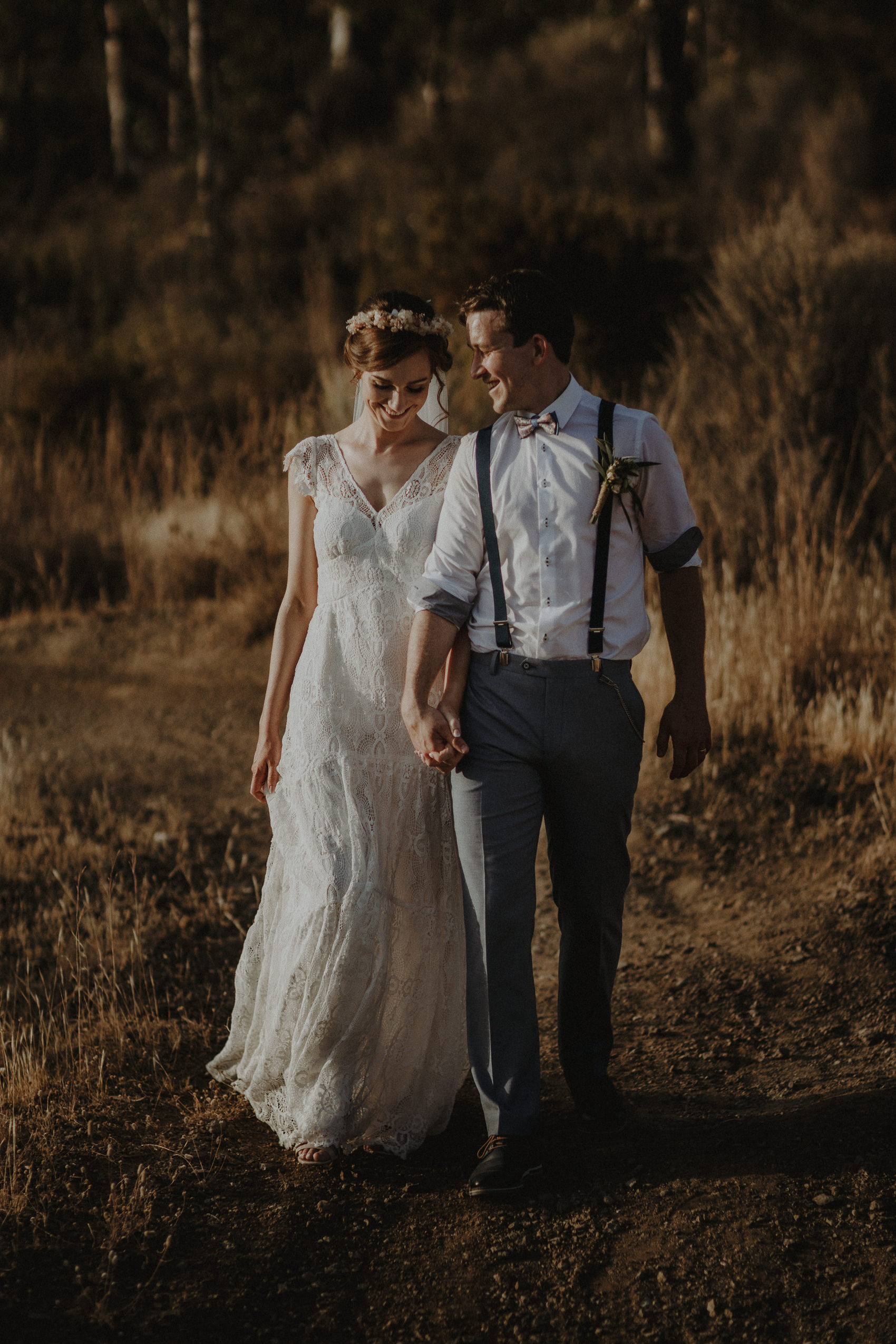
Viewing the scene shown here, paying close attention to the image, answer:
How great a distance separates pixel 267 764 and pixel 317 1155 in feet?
3.26

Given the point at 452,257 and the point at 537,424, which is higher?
the point at 452,257

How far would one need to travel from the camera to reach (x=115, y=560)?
28.9ft

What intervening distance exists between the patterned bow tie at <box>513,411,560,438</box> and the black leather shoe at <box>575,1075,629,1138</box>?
1.64m

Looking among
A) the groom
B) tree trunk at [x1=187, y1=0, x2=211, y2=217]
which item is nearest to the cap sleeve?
the groom

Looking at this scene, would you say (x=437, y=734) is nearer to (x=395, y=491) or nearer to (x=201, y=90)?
(x=395, y=491)

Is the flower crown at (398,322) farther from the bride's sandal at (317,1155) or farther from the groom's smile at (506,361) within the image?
the bride's sandal at (317,1155)

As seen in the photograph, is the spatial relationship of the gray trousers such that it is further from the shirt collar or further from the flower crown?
the flower crown

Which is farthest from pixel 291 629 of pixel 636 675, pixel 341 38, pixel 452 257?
pixel 341 38

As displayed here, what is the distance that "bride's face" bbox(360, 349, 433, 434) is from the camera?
2967mm

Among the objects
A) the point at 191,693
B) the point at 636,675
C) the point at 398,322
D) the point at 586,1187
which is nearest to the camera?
the point at 586,1187

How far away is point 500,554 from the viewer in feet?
8.91

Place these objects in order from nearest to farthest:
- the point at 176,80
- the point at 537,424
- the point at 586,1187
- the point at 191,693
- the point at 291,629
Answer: the point at 537,424 → the point at 586,1187 → the point at 291,629 → the point at 191,693 → the point at 176,80

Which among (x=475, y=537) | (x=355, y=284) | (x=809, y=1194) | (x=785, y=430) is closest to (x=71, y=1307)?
(x=809, y=1194)

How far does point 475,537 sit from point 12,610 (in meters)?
6.53
